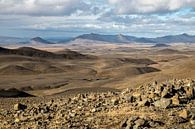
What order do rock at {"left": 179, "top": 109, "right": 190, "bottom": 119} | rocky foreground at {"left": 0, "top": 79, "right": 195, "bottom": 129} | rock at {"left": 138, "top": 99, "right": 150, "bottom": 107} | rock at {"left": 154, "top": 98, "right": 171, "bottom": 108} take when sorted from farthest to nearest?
1. rock at {"left": 138, "top": 99, "right": 150, "bottom": 107}
2. rock at {"left": 154, "top": 98, "right": 171, "bottom": 108}
3. rock at {"left": 179, "top": 109, "right": 190, "bottom": 119}
4. rocky foreground at {"left": 0, "top": 79, "right": 195, "bottom": 129}

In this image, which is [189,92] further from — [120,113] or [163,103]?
[120,113]

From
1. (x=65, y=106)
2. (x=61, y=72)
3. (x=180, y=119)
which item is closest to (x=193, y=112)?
(x=180, y=119)

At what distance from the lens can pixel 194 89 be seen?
15.6 m

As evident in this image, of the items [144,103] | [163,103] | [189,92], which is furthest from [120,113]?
[189,92]

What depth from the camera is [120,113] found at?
13555mm

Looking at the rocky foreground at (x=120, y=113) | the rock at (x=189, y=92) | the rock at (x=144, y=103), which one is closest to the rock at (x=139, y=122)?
the rocky foreground at (x=120, y=113)

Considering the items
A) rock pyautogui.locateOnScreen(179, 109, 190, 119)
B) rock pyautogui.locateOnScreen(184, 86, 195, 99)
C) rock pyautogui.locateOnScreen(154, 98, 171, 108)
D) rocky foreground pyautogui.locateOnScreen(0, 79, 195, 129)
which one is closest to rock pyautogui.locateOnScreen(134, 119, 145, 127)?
rocky foreground pyautogui.locateOnScreen(0, 79, 195, 129)

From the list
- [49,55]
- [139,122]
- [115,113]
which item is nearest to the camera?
[139,122]

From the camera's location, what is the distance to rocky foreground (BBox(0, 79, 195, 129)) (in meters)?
12.1

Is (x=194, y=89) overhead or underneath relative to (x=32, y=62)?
overhead

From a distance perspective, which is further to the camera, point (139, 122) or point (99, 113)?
point (99, 113)

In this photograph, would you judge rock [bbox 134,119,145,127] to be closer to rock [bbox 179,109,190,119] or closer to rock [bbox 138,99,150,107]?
rock [bbox 179,109,190,119]

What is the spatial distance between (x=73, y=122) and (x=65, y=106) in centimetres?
328

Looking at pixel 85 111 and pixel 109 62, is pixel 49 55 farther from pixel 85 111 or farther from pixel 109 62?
pixel 85 111
